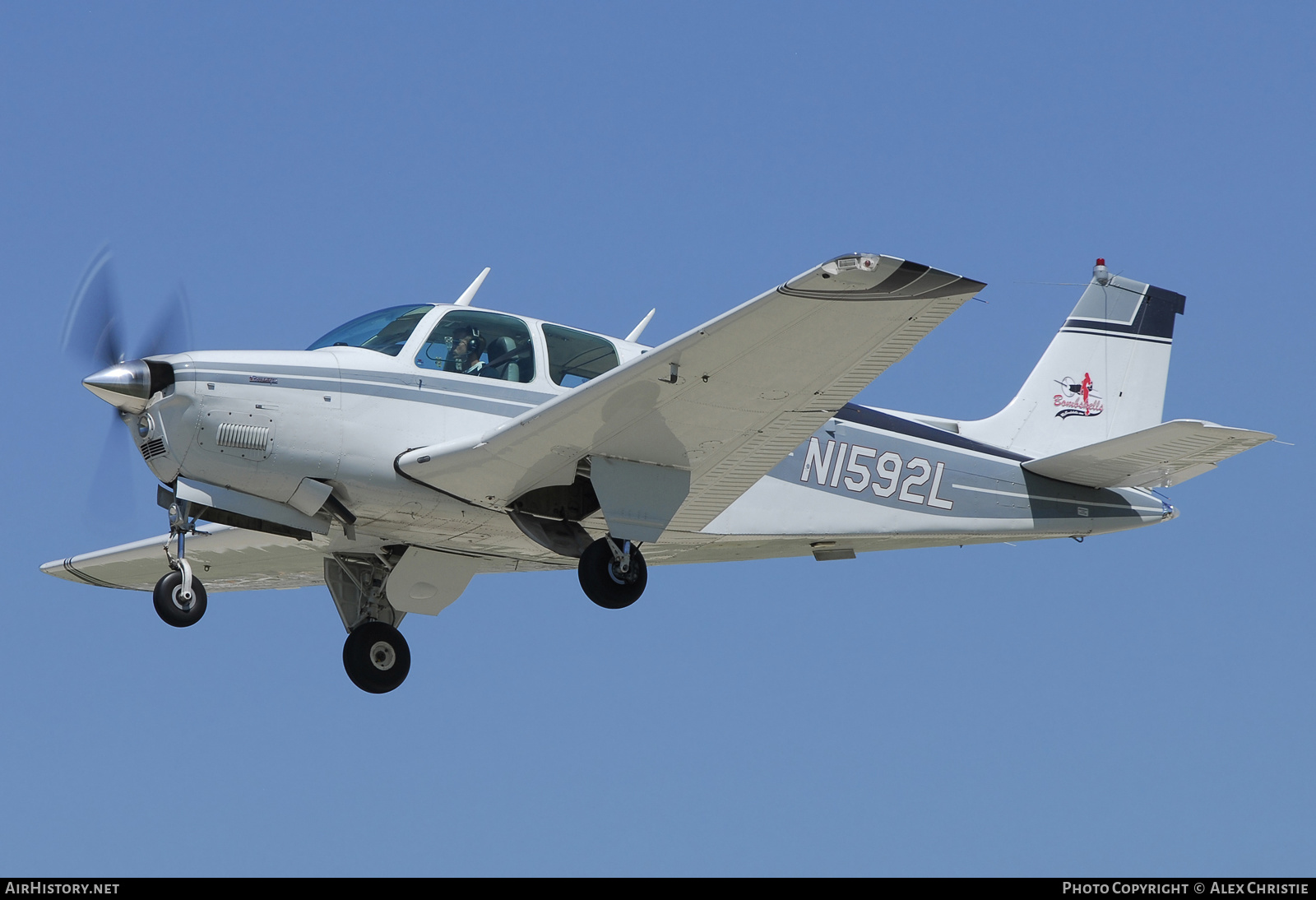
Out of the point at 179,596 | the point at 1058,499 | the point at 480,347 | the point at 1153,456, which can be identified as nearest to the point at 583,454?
the point at 480,347

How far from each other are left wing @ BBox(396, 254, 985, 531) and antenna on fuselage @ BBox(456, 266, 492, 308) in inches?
50.4

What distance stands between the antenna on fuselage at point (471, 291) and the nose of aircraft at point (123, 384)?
2544mm

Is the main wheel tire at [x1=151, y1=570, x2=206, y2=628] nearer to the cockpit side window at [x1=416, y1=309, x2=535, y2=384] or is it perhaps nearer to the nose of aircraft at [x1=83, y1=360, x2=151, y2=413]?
the nose of aircraft at [x1=83, y1=360, x2=151, y2=413]

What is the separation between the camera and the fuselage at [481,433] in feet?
37.4

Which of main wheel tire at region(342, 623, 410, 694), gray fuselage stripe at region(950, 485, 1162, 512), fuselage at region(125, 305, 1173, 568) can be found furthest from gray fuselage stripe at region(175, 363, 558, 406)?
gray fuselage stripe at region(950, 485, 1162, 512)

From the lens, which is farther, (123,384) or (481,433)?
(481,433)

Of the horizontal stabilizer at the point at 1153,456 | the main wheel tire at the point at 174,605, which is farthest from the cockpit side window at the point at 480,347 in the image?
the horizontal stabilizer at the point at 1153,456

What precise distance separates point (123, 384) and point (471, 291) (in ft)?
9.54

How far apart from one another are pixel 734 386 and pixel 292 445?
352 centimetres

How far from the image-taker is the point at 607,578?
11.8m

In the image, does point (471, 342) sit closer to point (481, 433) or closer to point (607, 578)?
point (481, 433)

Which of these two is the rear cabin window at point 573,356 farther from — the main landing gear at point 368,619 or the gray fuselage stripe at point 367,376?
the main landing gear at point 368,619

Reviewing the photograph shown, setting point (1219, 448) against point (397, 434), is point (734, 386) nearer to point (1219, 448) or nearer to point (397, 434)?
point (397, 434)
